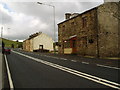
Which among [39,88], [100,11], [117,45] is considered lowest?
[39,88]

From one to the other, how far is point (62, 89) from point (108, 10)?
70.7 ft

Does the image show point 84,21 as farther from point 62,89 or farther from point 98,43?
point 62,89

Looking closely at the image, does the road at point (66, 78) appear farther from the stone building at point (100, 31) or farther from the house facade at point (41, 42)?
the house facade at point (41, 42)

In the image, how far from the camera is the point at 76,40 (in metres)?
29.8

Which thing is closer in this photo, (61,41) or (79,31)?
(79,31)

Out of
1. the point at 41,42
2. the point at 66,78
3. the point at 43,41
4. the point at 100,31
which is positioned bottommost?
the point at 66,78

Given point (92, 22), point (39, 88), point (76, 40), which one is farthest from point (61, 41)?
point (39, 88)

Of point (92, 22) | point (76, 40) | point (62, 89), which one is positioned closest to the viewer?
point (62, 89)

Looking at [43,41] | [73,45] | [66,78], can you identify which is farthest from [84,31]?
[43,41]

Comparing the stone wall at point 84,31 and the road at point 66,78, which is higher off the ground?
the stone wall at point 84,31

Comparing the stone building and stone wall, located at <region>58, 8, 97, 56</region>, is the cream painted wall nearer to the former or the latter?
stone wall, located at <region>58, 8, 97, 56</region>

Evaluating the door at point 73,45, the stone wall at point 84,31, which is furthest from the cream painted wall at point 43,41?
the door at point 73,45

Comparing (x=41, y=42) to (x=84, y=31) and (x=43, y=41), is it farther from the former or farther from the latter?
(x=84, y=31)

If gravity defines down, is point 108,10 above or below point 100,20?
above
